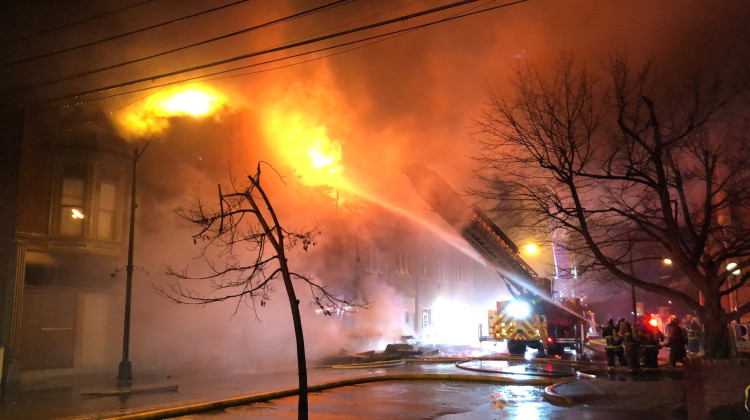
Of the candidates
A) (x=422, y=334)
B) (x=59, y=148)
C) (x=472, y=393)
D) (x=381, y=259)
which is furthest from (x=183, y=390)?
(x=422, y=334)

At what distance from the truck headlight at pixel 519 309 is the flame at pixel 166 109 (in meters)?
12.6

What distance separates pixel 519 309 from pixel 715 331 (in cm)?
880

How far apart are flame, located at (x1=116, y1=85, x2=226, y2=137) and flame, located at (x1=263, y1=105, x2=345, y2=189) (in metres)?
2.10

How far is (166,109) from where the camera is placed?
59.6 ft

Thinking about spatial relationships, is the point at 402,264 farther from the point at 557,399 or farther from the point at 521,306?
the point at 557,399

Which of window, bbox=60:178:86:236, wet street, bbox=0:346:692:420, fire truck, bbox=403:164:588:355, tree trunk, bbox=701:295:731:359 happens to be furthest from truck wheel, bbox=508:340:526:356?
window, bbox=60:178:86:236

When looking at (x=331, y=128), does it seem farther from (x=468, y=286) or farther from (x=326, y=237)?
(x=468, y=286)

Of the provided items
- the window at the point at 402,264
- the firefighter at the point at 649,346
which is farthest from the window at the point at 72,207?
the window at the point at 402,264

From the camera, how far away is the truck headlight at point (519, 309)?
57.9 ft

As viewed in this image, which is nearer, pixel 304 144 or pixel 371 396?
pixel 371 396

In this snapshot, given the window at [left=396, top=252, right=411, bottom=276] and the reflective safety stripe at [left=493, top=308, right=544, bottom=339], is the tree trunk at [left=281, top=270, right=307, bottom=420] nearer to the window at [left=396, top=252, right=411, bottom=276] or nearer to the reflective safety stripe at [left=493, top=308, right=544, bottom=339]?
the reflective safety stripe at [left=493, top=308, right=544, bottom=339]

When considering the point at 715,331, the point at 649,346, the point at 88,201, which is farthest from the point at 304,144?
the point at 715,331

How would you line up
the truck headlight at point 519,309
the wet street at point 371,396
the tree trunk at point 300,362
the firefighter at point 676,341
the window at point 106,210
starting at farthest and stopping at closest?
the truck headlight at point 519,309, the window at point 106,210, the firefighter at point 676,341, the wet street at point 371,396, the tree trunk at point 300,362

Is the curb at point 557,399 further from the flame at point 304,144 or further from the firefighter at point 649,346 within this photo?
the flame at point 304,144
